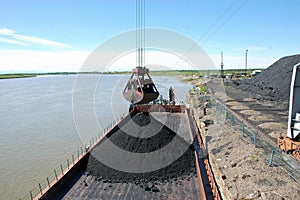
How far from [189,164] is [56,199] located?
3.54 m

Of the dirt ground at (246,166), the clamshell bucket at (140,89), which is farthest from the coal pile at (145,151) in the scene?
the clamshell bucket at (140,89)

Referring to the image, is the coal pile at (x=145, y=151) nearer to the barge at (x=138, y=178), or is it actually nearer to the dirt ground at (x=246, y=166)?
the barge at (x=138, y=178)

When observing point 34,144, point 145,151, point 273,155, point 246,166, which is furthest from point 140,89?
point 34,144

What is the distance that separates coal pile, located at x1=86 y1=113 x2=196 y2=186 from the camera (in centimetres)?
580

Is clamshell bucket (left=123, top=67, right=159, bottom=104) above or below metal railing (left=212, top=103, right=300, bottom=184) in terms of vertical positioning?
above

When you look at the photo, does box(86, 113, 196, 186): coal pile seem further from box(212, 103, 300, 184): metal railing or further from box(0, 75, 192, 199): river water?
box(0, 75, 192, 199): river water

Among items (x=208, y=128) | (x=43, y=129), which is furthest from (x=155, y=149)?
(x=43, y=129)

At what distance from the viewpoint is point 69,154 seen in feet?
33.9

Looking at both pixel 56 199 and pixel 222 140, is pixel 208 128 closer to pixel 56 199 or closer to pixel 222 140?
pixel 222 140

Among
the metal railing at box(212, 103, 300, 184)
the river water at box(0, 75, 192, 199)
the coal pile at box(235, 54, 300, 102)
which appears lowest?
the river water at box(0, 75, 192, 199)

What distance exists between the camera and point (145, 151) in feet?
22.9

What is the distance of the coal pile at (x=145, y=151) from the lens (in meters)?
5.80

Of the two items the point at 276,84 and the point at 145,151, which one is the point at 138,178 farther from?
A: the point at 276,84

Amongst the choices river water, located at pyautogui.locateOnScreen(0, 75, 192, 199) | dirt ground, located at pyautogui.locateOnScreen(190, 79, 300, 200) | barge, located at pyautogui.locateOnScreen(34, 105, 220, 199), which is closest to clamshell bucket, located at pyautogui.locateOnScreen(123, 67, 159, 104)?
barge, located at pyautogui.locateOnScreen(34, 105, 220, 199)
